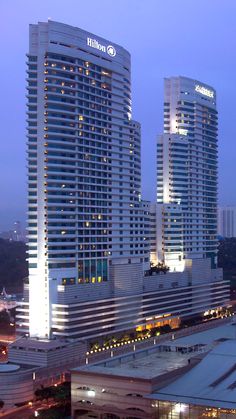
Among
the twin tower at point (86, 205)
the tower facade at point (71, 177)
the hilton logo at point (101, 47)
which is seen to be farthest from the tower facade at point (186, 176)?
the hilton logo at point (101, 47)

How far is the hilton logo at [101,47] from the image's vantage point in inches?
2975

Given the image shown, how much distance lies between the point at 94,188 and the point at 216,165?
132ft

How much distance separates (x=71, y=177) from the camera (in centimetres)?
7231

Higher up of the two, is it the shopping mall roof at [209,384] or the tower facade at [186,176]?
the tower facade at [186,176]

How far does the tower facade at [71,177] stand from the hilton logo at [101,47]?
0.37 feet

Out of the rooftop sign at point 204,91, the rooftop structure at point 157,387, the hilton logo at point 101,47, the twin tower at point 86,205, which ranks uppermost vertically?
the rooftop sign at point 204,91

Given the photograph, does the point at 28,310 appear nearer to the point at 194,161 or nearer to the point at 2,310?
the point at 2,310

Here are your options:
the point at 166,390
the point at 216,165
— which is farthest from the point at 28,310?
the point at 216,165

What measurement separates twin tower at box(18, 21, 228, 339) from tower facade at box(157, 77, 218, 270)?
4564 millimetres

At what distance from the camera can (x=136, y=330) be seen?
80.2 m

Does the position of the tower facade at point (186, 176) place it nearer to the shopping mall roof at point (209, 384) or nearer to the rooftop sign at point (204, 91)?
the rooftop sign at point (204, 91)

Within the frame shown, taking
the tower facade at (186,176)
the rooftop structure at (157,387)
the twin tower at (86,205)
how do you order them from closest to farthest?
the rooftop structure at (157,387)
the twin tower at (86,205)
the tower facade at (186,176)

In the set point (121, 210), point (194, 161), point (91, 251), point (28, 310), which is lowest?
point (28, 310)

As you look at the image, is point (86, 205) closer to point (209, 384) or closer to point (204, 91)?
point (209, 384)
